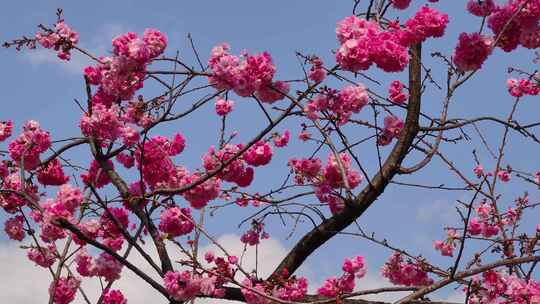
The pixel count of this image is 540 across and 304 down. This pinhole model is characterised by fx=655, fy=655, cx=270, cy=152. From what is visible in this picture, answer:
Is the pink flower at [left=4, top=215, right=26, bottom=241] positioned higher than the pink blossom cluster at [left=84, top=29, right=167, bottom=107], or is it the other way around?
the pink flower at [left=4, top=215, right=26, bottom=241]

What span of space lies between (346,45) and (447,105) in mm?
1995

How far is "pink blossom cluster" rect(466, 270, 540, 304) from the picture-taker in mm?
4074

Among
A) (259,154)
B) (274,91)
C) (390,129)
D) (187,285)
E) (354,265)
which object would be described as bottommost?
(187,285)

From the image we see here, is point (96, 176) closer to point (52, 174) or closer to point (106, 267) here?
point (52, 174)

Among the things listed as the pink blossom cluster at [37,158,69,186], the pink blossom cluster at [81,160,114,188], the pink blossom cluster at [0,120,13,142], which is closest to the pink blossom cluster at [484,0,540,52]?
the pink blossom cluster at [81,160,114,188]

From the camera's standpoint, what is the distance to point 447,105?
17.7 feet

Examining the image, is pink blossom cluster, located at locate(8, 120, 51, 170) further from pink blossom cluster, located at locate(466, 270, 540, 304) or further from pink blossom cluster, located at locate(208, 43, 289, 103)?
pink blossom cluster, located at locate(466, 270, 540, 304)

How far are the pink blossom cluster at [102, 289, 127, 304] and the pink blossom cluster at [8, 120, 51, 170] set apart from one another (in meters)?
1.16

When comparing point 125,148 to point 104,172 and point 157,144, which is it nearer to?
point 157,144

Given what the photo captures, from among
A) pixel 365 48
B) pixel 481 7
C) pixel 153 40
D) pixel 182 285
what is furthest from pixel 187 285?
pixel 481 7

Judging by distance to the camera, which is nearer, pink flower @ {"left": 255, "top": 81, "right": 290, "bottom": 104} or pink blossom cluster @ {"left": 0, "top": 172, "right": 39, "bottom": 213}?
pink flower @ {"left": 255, "top": 81, "right": 290, "bottom": 104}

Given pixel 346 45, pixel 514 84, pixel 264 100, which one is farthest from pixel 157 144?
pixel 514 84

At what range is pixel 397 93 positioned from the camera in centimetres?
582

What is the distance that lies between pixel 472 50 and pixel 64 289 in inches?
146
